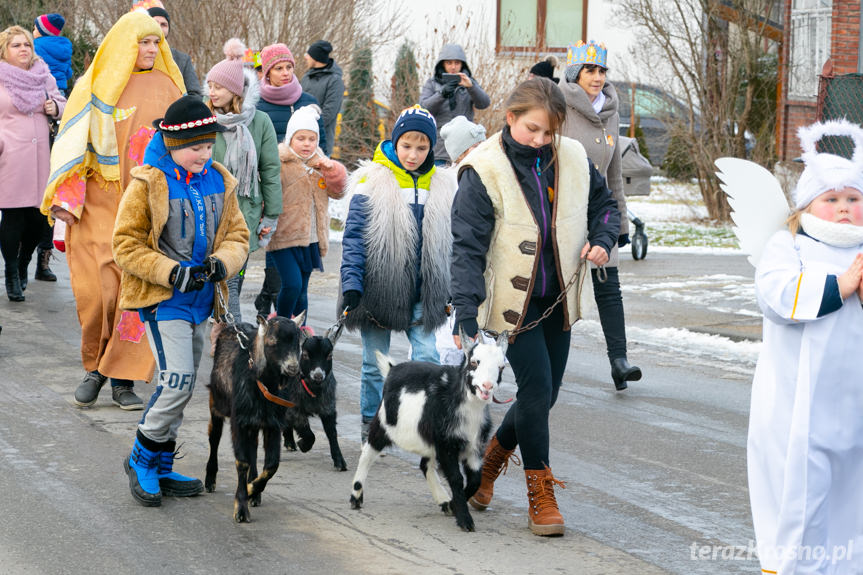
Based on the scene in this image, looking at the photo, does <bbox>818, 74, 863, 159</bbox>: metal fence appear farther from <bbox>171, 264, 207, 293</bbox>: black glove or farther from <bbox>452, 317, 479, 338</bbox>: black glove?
<bbox>171, 264, 207, 293</bbox>: black glove

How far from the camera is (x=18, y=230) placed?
1140 cm

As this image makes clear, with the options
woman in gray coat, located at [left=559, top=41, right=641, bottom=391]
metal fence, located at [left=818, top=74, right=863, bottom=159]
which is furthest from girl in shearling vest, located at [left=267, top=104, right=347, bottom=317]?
metal fence, located at [left=818, top=74, right=863, bottom=159]

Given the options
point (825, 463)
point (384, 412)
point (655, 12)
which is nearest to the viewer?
point (825, 463)

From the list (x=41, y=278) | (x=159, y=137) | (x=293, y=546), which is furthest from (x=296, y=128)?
(x=41, y=278)

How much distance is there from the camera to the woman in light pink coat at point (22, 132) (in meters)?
10.5

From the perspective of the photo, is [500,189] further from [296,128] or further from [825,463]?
[296,128]

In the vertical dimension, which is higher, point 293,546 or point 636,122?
point 636,122

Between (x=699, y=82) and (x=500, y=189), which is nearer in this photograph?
(x=500, y=189)

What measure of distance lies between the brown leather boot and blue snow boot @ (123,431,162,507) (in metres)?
1.78

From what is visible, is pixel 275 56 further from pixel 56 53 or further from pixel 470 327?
pixel 470 327

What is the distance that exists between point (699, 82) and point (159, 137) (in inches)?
661

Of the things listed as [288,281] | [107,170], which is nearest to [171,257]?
[107,170]

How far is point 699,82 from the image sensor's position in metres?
21.4

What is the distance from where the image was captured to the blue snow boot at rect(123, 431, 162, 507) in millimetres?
5871
